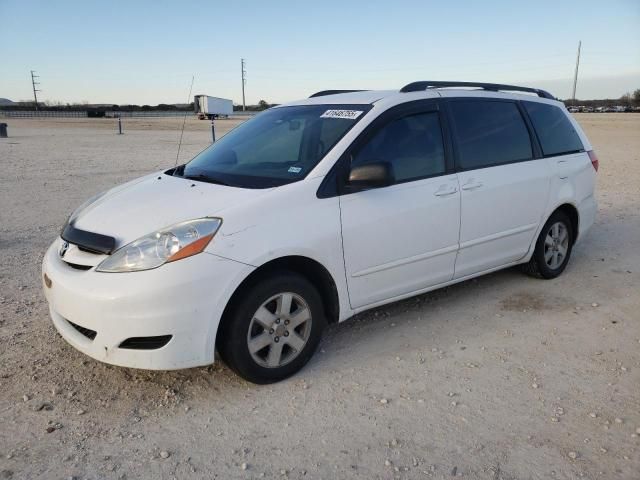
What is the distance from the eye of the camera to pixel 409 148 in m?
3.89

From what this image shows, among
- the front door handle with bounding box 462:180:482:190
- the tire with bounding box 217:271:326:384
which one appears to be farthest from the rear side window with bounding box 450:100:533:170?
the tire with bounding box 217:271:326:384

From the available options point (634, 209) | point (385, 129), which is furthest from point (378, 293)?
point (634, 209)

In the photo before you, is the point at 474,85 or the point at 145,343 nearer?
the point at 145,343

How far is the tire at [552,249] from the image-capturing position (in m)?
5.02

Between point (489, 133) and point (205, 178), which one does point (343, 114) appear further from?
point (489, 133)

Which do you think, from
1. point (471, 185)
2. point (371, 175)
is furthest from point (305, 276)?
point (471, 185)

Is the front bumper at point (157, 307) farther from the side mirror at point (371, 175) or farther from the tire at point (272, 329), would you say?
the side mirror at point (371, 175)

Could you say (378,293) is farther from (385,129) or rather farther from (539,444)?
(539,444)

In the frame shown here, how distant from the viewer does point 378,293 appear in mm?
3766

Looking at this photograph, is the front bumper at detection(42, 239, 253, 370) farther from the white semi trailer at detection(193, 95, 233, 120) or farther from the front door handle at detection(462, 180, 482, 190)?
the white semi trailer at detection(193, 95, 233, 120)

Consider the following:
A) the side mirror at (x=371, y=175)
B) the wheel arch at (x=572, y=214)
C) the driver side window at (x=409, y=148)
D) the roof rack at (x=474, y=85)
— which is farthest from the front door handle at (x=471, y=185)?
the wheel arch at (x=572, y=214)

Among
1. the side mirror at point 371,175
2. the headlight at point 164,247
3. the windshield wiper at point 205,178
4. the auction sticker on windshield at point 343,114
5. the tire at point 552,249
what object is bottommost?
the tire at point 552,249

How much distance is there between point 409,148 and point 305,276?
124 centimetres

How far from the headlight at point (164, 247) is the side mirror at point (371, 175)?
2.99ft
